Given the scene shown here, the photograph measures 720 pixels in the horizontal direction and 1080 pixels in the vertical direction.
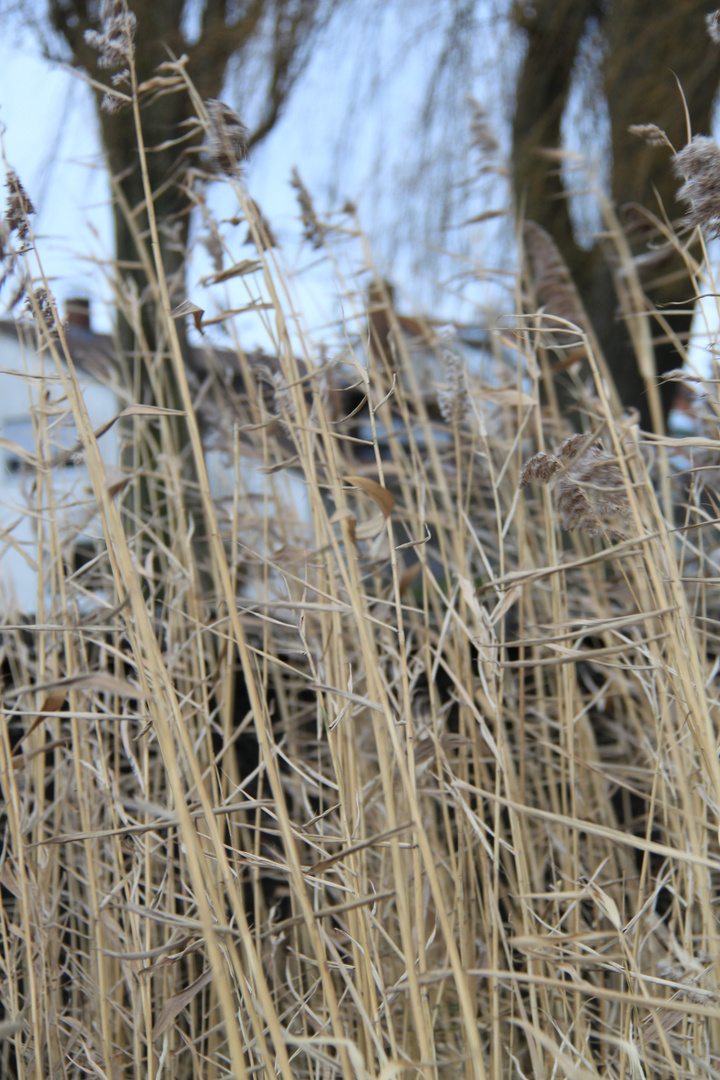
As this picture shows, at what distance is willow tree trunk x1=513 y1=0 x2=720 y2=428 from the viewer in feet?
5.66

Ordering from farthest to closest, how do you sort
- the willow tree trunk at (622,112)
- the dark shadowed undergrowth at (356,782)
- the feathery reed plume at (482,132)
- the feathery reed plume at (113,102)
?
the willow tree trunk at (622,112)
the feathery reed plume at (482,132)
the feathery reed plume at (113,102)
the dark shadowed undergrowth at (356,782)

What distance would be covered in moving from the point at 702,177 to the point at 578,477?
216mm

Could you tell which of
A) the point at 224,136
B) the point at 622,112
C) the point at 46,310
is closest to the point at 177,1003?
the point at 46,310

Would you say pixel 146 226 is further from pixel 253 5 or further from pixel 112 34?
pixel 112 34

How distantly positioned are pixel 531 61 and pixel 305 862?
2.11 meters

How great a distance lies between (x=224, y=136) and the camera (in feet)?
1.76

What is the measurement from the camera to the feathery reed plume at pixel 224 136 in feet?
1.75

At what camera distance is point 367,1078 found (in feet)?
1.23

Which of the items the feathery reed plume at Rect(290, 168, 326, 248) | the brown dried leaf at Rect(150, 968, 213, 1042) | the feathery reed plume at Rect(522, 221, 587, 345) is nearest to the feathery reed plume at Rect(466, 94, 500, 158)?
the feathery reed plume at Rect(522, 221, 587, 345)

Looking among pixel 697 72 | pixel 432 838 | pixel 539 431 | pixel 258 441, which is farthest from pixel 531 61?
pixel 432 838

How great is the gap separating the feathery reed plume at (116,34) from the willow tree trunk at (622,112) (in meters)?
1.29

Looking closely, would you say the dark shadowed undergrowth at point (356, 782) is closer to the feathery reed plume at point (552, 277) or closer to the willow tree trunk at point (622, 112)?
the feathery reed plume at point (552, 277)

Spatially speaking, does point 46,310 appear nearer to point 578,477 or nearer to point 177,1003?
point 578,477

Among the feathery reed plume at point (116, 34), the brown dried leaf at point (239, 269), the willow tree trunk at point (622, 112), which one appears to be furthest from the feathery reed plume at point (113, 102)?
the willow tree trunk at point (622, 112)
